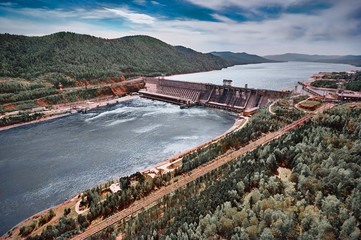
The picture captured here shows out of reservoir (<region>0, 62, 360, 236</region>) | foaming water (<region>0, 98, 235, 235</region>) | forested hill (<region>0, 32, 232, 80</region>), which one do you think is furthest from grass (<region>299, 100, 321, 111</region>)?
forested hill (<region>0, 32, 232, 80</region>)

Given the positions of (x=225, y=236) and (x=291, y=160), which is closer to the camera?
(x=225, y=236)

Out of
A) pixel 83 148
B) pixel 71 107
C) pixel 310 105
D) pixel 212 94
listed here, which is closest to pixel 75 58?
pixel 71 107

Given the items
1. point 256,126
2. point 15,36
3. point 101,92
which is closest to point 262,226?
point 256,126

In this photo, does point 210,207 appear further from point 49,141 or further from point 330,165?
point 49,141

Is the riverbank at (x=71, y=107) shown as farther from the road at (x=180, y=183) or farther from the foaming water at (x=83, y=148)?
the road at (x=180, y=183)

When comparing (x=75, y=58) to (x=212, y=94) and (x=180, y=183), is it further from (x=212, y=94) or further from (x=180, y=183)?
(x=180, y=183)

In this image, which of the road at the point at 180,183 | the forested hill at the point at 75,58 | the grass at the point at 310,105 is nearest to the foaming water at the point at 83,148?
the road at the point at 180,183
